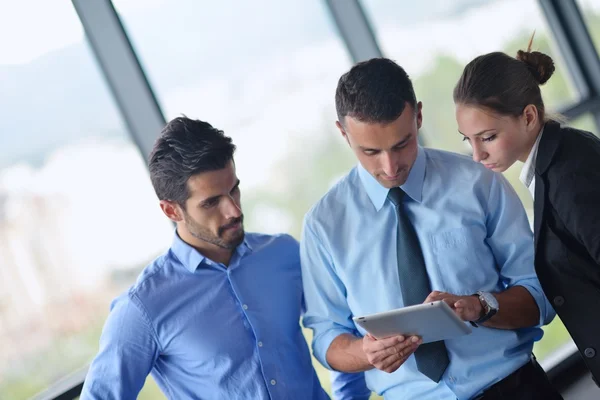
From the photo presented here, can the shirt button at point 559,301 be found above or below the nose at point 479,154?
below

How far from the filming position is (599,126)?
4.42 meters

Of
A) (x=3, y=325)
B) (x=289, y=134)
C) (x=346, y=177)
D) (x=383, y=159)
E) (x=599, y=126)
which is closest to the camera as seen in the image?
(x=383, y=159)

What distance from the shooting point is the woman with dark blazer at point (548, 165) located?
1.98m

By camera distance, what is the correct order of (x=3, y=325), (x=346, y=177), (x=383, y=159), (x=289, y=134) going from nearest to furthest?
(x=383, y=159) → (x=346, y=177) → (x=3, y=325) → (x=289, y=134)

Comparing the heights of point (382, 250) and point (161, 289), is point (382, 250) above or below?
below

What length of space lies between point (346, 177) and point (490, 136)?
0.48m

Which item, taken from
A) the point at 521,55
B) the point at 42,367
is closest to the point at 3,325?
the point at 42,367

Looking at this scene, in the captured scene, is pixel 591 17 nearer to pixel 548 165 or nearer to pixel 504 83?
pixel 504 83

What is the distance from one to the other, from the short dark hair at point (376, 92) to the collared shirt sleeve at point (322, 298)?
0.42 m

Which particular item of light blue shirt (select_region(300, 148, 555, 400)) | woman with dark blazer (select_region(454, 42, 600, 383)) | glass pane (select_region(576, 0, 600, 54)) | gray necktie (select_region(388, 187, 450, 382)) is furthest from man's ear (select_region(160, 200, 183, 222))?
glass pane (select_region(576, 0, 600, 54))

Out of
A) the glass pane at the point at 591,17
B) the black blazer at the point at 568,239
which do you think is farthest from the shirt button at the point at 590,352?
the glass pane at the point at 591,17

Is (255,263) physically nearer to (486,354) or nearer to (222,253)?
(222,253)

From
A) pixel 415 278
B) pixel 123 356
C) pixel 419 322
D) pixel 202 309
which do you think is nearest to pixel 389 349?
pixel 419 322

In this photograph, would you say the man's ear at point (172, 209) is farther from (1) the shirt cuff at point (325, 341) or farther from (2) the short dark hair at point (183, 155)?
(1) the shirt cuff at point (325, 341)
